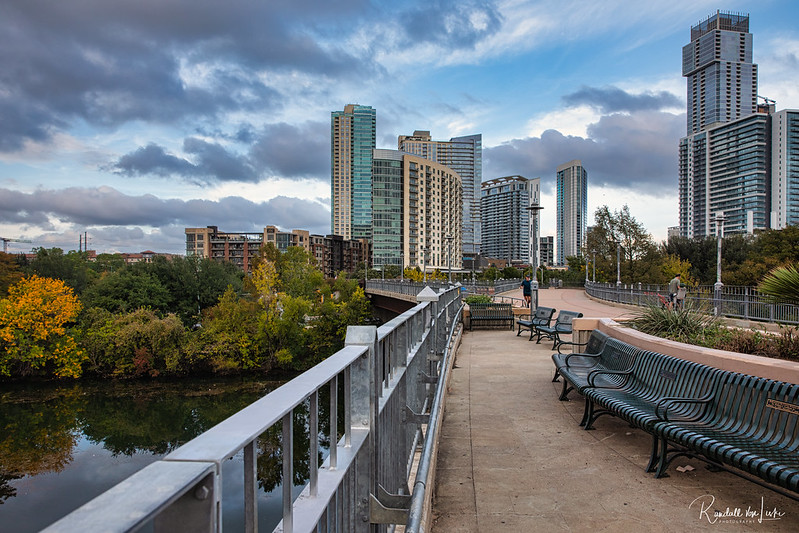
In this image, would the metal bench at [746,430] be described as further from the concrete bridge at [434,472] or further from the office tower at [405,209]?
the office tower at [405,209]

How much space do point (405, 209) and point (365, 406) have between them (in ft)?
421

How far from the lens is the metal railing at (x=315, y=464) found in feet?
2.51

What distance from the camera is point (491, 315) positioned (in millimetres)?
17969

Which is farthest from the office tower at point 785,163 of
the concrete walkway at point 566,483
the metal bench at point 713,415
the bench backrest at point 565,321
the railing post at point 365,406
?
the railing post at point 365,406

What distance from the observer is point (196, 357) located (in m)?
40.8

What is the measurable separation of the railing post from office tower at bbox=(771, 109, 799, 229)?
10351 cm

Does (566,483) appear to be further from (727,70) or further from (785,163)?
(727,70)

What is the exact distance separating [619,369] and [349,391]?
5.85 meters

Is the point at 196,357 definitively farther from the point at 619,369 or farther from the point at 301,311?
the point at 619,369

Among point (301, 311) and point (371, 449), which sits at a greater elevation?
point (371, 449)

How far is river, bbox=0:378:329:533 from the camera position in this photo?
884 inches

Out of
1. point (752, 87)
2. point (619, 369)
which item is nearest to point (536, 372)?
point (619, 369)

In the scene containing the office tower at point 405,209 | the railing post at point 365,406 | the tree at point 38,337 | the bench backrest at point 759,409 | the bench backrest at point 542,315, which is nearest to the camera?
the railing post at point 365,406

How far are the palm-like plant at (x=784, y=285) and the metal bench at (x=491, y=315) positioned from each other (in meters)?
7.89
